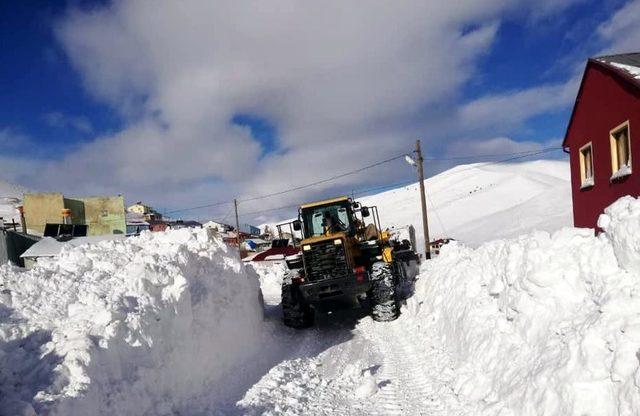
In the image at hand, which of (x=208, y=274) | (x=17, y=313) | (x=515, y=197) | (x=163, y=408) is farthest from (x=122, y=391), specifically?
(x=515, y=197)

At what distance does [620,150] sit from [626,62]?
2581 mm

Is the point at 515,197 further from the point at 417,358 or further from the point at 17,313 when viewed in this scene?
the point at 17,313

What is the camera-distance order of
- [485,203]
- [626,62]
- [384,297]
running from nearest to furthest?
1. [384,297]
2. [626,62]
3. [485,203]

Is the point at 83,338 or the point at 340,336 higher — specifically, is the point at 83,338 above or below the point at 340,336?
above

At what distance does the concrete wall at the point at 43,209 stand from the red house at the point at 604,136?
38679 millimetres

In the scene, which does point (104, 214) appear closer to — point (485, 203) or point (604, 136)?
point (604, 136)

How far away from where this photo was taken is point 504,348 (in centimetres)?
527

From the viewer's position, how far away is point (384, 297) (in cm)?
1076

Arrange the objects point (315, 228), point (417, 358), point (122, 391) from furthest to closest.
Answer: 1. point (315, 228)
2. point (417, 358)
3. point (122, 391)

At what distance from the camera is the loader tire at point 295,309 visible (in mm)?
10633

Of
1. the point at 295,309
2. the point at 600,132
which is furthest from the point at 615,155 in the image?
the point at 295,309

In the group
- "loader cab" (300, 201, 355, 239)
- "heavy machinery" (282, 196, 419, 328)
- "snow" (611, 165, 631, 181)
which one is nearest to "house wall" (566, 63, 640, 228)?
"snow" (611, 165, 631, 181)

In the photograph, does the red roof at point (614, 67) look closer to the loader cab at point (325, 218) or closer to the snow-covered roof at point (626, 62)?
the snow-covered roof at point (626, 62)

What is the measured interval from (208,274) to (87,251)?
7.17 feet
